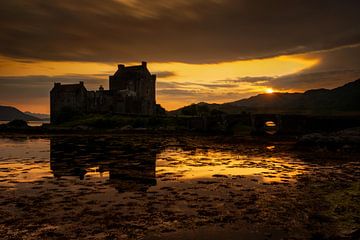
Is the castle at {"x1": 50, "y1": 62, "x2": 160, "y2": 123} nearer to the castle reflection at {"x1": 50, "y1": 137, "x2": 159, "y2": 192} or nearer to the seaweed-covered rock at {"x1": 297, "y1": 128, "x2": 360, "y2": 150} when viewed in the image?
the seaweed-covered rock at {"x1": 297, "y1": 128, "x2": 360, "y2": 150}

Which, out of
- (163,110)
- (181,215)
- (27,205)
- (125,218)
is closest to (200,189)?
(181,215)

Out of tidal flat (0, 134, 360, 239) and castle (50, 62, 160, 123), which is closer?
tidal flat (0, 134, 360, 239)

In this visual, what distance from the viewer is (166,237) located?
26.2ft

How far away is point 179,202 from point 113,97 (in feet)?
247

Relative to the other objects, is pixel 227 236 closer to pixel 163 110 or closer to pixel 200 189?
pixel 200 189

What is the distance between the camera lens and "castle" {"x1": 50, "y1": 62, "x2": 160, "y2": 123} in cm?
8356

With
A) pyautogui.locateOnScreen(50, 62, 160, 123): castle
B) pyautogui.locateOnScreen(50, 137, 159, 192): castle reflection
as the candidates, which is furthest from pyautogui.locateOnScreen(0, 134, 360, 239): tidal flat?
pyautogui.locateOnScreen(50, 62, 160, 123): castle

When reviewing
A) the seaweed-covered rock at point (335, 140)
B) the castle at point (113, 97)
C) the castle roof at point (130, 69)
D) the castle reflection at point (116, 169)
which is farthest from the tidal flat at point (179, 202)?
the castle roof at point (130, 69)

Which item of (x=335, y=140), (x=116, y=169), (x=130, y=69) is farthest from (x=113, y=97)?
(x=116, y=169)

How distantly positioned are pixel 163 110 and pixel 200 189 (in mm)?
87001

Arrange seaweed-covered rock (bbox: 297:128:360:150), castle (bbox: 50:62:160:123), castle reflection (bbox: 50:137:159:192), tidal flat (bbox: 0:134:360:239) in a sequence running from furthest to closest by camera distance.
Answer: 1. castle (bbox: 50:62:160:123)
2. seaweed-covered rock (bbox: 297:128:360:150)
3. castle reflection (bbox: 50:137:159:192)
4. tidal flat (bbox: 0:134:360:239)

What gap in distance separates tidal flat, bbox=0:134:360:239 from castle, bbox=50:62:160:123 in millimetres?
65189

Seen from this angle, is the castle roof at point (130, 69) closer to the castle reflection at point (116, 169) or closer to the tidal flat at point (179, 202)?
the castle reflection at point (116, 169)

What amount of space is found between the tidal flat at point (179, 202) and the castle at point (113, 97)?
65.2 meters
